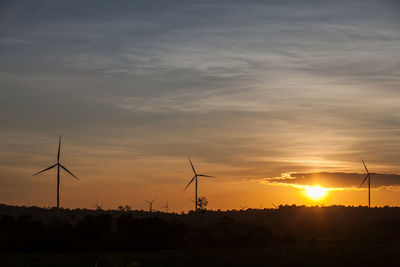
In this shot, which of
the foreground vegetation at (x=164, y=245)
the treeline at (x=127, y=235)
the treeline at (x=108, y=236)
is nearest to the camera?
the foreground vegetation at (x=164, y=245)

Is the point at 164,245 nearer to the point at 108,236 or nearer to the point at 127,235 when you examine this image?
the point at 127,235

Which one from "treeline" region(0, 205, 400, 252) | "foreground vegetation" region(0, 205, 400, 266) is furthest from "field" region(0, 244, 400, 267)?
"treeline" region(0, 205, 400, 252)

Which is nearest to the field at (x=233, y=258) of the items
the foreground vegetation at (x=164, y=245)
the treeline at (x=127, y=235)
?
the foreground vegetation at (x=164, y=245)

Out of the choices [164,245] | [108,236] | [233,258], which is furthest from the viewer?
[108,236]

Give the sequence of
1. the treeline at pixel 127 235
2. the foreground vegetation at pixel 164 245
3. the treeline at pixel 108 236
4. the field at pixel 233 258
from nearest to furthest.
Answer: the field at pixel 233 258
the foreground vegetation at pixel 164 245
the treeline at pixel 108 236
the treeline at pixel 127 235

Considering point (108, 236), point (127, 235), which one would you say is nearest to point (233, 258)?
point (127, 235)

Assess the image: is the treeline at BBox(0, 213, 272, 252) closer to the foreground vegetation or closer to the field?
the foreground vegetation

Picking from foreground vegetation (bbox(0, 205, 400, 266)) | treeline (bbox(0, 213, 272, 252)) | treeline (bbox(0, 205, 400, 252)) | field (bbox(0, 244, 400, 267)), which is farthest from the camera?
treeline (bbox(0, 205, 400, 252))

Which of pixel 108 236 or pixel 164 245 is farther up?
pixel 108 236

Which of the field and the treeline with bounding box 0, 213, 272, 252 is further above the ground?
the treeline with bounding box 0, 213, 272, 252

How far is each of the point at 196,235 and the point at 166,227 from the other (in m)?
7.34

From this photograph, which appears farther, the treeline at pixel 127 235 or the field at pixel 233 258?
the treeline at pixel 127 235

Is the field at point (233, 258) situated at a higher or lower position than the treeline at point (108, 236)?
lower

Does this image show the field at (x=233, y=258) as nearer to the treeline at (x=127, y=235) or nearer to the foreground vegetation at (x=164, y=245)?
the foreground vegetation at (x=164, y=245)
